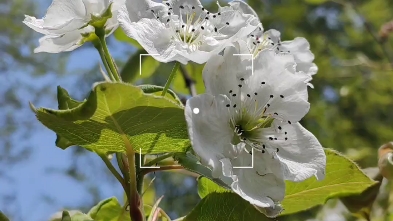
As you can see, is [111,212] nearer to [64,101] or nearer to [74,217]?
[74,217]

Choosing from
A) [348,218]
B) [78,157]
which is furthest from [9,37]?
[348,218]

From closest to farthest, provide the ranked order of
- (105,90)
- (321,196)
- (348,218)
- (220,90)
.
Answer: (105,90) < (220,90) < (321,196) < (348,218)

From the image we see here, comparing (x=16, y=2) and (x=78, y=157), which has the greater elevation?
(x=16, y=2)

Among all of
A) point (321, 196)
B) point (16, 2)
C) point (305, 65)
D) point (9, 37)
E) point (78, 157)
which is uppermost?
point (305, 65)

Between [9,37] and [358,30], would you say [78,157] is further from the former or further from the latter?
[358,30]

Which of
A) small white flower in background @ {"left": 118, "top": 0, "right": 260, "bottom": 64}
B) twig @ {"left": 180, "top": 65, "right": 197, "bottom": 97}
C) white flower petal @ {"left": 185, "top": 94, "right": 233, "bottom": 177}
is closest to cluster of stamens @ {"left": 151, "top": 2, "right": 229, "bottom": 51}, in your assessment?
small white flower in background @ {"left": 118, "top": 0, "right": 260, "bottom": 64}

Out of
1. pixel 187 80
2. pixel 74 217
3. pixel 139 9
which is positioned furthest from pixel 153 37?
pixel 187 80

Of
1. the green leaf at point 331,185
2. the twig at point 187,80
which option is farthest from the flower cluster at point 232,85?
the twig at point 187,80
